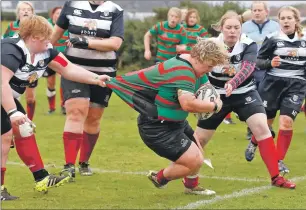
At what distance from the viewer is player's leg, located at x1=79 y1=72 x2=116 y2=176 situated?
7723mm

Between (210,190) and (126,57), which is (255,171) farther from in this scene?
(126,57)

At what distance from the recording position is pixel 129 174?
788cm

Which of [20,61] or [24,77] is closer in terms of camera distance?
[20,61]

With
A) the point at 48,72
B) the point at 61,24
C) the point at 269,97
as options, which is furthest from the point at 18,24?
the point at 269,97

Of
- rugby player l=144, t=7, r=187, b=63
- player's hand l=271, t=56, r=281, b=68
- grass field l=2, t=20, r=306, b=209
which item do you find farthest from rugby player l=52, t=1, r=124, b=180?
rugby player l=144, t=7, r=187, b=63

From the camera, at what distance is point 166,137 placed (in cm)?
631

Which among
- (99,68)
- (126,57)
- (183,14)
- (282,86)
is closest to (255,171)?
(282,86)

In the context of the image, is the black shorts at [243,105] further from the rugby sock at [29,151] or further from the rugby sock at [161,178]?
the rugby sock at [29,151]

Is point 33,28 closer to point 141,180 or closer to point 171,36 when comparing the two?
point 141,180

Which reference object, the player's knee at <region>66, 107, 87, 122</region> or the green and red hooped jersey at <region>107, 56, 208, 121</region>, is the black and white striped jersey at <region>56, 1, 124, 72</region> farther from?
the green and red hooped jersey at <region>107, 56, 208, 121</region>

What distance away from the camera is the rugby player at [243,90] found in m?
7.10

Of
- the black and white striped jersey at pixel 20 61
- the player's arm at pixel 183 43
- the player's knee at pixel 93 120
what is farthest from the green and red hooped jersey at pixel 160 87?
the player's arm at pixel 183 43

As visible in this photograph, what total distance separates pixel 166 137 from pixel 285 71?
8.35ft

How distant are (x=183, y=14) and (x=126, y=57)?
6064 mm
